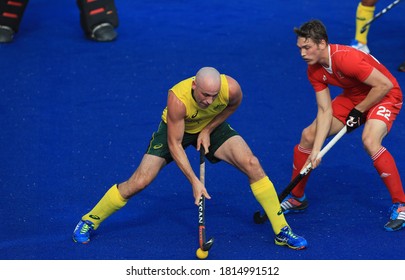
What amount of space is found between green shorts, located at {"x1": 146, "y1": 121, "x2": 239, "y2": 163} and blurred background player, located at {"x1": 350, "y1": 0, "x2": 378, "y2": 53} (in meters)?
3.42

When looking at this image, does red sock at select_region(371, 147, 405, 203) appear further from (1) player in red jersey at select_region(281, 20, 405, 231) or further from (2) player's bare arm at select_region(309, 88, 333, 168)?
(2) player's bare arm at select_region(309, 88, 333, 168)

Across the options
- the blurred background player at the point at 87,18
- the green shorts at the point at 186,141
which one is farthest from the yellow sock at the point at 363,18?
the green shorts at the point at 186,141

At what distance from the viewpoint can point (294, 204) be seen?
18.1ft

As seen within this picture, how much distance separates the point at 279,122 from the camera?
22.6 feet

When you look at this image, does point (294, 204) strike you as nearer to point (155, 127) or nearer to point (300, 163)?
point (300, 163)

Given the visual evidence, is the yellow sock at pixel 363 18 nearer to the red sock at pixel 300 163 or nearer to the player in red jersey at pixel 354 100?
the player in red jersey at pixel 354 100

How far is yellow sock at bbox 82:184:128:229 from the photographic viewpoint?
504 cm

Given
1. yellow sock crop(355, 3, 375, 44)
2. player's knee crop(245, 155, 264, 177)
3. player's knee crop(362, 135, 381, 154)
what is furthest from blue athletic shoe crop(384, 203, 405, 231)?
yellow sock crop(355, 3, 375, 44)

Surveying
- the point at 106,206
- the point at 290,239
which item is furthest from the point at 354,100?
the point at 106,206

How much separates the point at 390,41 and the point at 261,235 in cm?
403

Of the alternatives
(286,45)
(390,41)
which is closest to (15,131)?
(286,45)

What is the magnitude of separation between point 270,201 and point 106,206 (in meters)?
0.95

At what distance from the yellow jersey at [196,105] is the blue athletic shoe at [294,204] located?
2.70 feet

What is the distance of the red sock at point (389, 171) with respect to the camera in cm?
515
